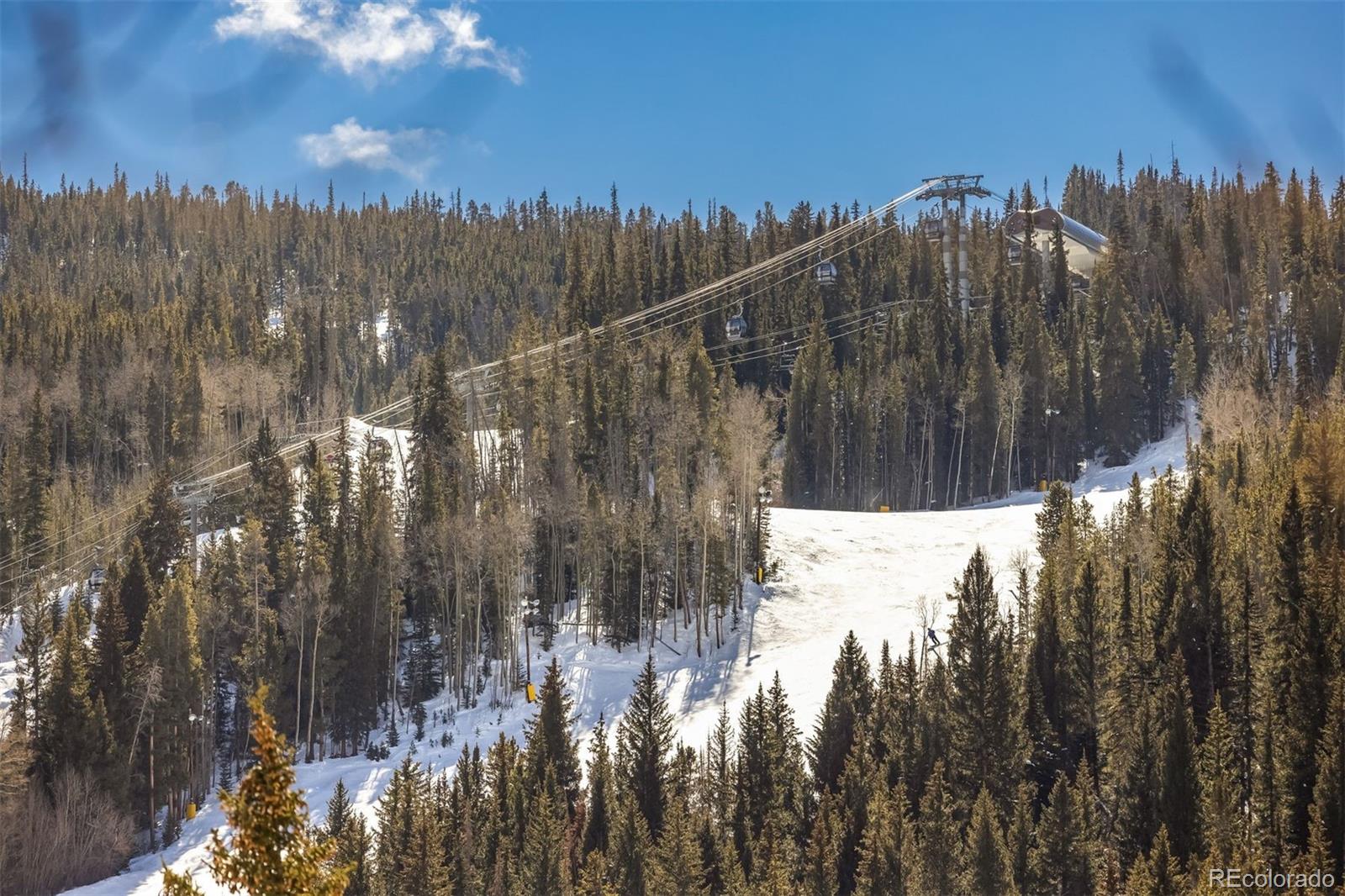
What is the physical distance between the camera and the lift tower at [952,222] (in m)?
122

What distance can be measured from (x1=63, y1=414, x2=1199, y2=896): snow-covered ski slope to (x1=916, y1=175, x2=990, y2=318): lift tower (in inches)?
1520

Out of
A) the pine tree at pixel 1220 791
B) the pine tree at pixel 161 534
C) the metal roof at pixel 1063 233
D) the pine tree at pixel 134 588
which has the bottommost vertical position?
the pine tree at pixel 1220 791

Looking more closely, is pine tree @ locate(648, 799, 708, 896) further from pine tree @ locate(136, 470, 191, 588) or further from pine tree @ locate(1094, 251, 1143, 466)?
pine tree @ locate(1094, 251, 1143, 466)

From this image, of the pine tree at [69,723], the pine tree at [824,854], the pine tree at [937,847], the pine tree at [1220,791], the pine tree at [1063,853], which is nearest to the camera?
the pine tree at [1220,791]

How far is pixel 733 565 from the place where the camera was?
2788 inches

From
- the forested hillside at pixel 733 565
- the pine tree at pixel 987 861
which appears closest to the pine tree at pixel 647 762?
the forested hillside at pixel 733 565

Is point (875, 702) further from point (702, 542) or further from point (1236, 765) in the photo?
point (702, 542)

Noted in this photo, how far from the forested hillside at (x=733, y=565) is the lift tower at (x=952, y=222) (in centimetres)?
189

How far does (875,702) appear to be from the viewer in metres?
50.3

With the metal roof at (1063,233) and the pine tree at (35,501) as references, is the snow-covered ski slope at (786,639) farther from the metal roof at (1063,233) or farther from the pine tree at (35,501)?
the metal roof at (1063,233)

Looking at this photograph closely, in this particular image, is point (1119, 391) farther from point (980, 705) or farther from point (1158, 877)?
point (1158, 877)

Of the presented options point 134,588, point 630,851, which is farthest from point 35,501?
point 630,851

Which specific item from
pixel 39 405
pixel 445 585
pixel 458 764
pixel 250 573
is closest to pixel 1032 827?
pixel 458 764

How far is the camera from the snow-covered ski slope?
5741 cm
